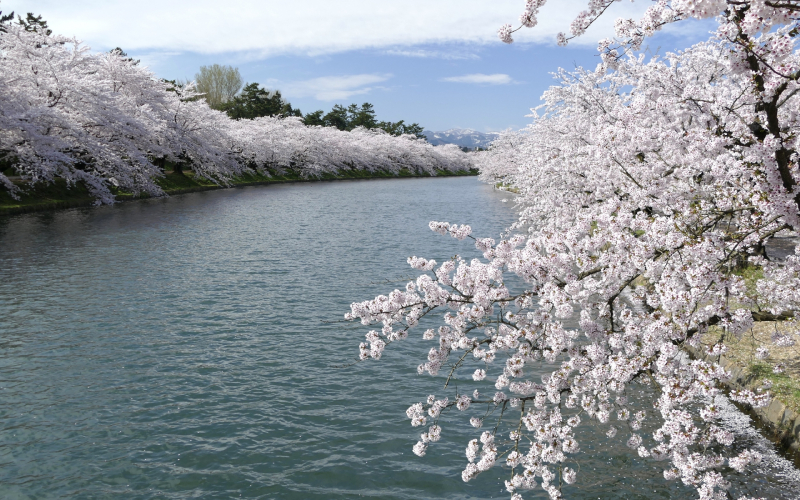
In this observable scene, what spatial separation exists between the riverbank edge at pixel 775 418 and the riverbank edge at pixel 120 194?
35.2 metres

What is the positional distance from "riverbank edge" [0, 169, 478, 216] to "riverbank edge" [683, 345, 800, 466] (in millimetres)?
35157

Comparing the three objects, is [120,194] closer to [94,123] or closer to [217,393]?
[94,123]

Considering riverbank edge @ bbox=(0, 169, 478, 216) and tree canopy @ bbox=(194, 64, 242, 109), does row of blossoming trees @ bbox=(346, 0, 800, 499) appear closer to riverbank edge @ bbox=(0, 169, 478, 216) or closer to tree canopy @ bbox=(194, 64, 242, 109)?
riverbank edge @ bbox=(0, 169, 478, 216)

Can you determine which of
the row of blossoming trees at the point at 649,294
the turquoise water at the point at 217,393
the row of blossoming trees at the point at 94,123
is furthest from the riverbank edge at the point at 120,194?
the row of blossoming trees at the point at 649,294

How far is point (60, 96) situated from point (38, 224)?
464 inches

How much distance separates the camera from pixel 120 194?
4084cm

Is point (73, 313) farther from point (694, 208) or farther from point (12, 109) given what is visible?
point (12, 109)

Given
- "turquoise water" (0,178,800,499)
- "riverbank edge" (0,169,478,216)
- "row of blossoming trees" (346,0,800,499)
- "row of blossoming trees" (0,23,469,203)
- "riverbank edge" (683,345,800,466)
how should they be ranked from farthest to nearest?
"riverbank edge" (0,169,478,216), "row of blossoming trees" (0,23,469,203), "riverbank edge" (683,345,800,466), "turquoise water" (0,178,800,499), "row of blossoming trees" (346,0,800,499)

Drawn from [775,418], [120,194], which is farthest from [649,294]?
[120,194]

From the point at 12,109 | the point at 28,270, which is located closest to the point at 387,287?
the point at 28,270

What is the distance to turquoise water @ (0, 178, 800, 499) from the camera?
7254 millimetres

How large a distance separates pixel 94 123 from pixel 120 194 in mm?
6245

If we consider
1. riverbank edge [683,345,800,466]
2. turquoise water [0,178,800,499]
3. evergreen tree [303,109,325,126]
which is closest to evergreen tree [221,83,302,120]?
evergreen tree [303,109,325,126]

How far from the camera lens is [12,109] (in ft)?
98.0
